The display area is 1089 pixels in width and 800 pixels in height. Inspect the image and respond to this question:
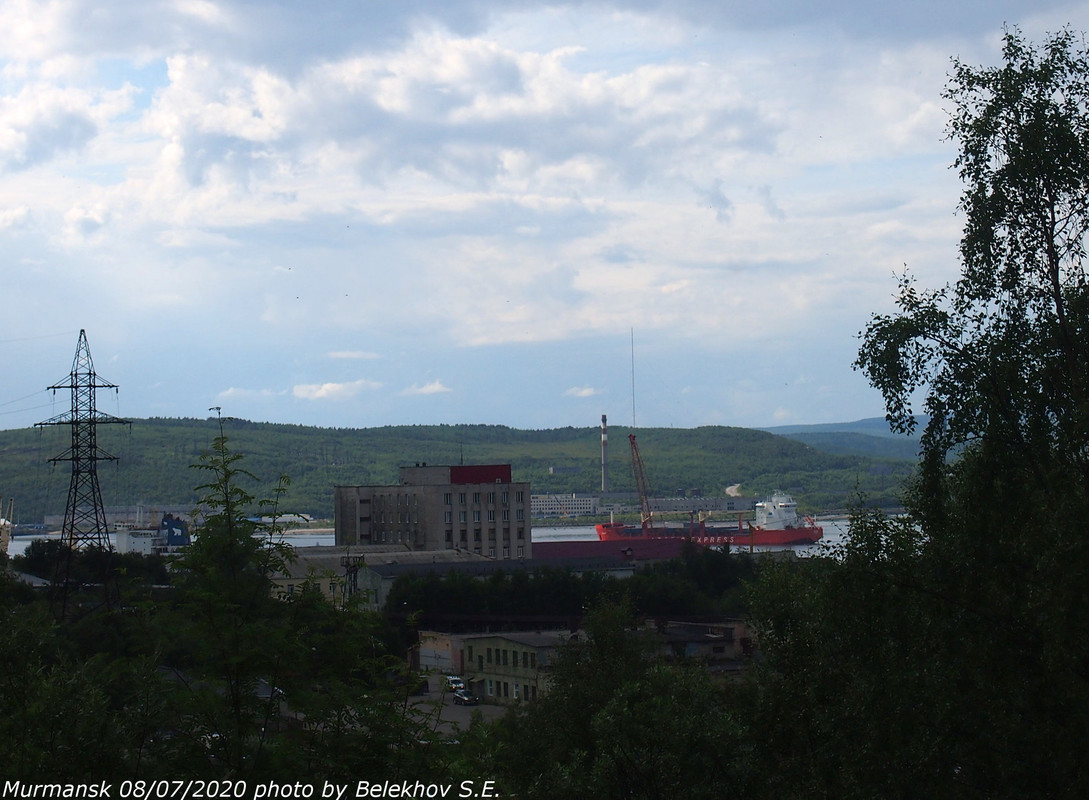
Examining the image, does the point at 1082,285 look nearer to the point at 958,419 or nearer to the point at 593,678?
the point at 958,419

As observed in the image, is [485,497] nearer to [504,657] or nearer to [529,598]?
[529,598]

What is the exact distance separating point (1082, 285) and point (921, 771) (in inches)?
196

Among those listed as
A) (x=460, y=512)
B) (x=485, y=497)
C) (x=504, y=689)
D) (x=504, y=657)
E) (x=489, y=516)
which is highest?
(x=485, y=497)

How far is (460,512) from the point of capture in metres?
74.7

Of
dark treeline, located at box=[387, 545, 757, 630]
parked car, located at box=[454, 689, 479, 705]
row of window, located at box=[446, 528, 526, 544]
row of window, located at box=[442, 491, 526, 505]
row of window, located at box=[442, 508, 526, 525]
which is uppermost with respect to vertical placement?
row of window, located at box=[442, 491, 526, 505]

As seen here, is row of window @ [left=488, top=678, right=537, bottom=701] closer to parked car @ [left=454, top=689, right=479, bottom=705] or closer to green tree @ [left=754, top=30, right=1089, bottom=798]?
parked car @ [left=454, top=689, right=479, bottom=705]

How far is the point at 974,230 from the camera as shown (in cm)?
1152

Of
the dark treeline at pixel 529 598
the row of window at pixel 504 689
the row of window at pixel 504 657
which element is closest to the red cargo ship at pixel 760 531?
the dark treeline at pixel 529 598

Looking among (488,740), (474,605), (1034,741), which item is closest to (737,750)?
(1034,741)

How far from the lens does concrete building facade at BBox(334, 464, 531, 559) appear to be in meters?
74.3

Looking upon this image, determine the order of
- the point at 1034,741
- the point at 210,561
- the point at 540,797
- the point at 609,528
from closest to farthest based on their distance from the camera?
1. the point at 210,561
2. the point at 1034,741
3. the point at 540,797
4. the point at 609,528

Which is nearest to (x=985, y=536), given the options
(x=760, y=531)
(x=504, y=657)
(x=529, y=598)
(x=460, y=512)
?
(x=504, y=657)

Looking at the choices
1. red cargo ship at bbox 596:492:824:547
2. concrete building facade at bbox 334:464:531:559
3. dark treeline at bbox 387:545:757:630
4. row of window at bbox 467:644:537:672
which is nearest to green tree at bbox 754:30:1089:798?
row of window at bbox 467:644:537:672

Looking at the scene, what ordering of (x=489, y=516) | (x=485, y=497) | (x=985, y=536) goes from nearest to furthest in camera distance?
(x=985, y=536), (x=485, y=497), (x=489, y=516)
